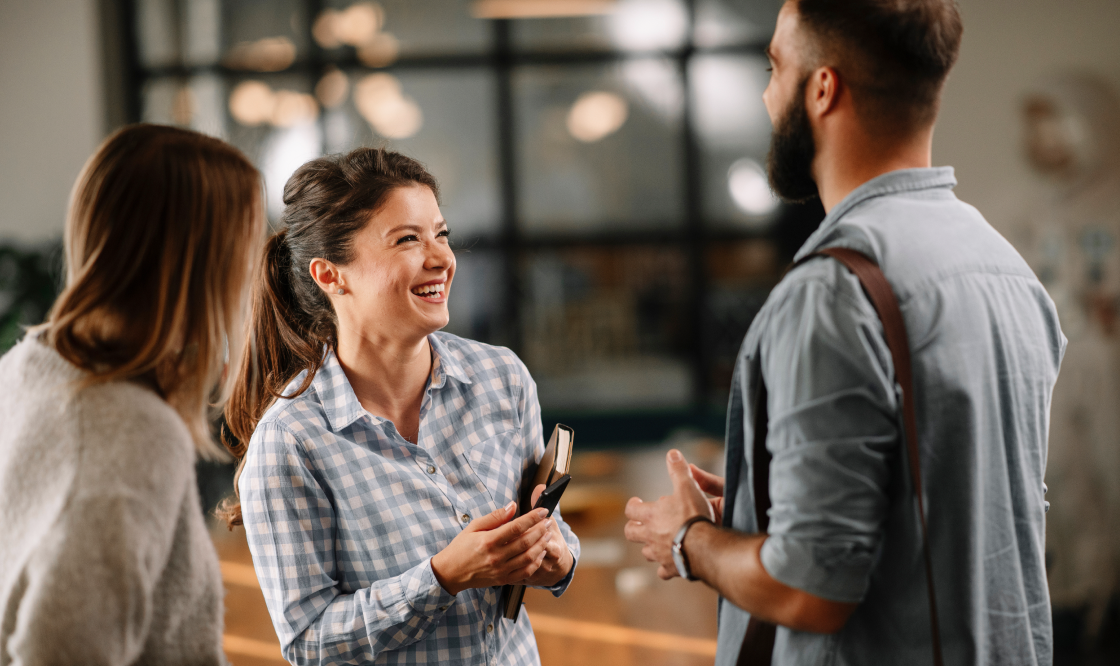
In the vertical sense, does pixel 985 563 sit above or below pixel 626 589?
above

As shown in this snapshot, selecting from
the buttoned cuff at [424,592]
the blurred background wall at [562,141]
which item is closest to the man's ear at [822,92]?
the buttoned cuff at [424,592]

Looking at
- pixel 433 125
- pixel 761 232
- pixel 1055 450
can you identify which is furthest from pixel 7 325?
pixel 1055 450

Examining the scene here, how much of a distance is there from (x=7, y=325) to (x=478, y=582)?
3723 mm

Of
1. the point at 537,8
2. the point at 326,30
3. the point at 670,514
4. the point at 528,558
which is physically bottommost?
the point at 528,558

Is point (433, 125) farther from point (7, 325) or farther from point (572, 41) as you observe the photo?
point (7, 325)

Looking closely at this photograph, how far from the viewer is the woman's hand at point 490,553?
1176mm

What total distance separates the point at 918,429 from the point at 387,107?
527 cm

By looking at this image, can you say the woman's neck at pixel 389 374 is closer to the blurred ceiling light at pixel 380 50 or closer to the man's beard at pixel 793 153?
the man's beard at pixel 793 153

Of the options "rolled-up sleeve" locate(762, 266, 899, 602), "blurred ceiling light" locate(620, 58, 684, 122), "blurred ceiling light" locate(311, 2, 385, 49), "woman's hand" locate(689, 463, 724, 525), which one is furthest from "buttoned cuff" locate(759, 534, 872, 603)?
"blurred ceiling light" locate(311, 2, 385, 49)

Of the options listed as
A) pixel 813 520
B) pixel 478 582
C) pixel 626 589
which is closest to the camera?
pixel 813 520

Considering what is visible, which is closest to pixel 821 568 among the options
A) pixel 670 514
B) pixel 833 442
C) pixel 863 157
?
pixel 833 442

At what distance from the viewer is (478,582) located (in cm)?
121

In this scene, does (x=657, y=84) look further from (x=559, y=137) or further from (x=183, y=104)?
(x=183, y=104)

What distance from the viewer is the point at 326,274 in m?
1.47
